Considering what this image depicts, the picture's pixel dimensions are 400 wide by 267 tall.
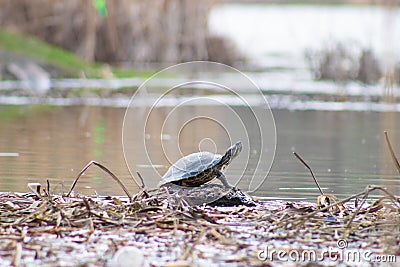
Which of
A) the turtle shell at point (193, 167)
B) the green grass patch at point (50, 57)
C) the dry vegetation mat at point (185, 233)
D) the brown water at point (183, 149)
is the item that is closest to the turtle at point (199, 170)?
the turtle shell at point (193, 167)

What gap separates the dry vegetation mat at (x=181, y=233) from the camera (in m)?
4.44

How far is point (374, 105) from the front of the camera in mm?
14828

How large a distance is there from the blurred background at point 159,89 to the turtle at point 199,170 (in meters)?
0.61

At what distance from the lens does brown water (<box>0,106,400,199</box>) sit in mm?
7176

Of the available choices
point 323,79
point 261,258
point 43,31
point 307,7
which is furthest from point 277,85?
point 307,7
